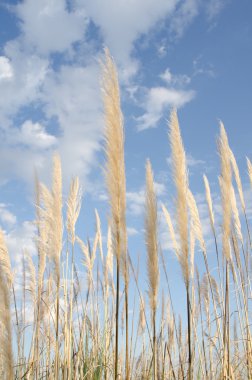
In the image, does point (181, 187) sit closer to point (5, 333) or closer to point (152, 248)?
point (152, 248)

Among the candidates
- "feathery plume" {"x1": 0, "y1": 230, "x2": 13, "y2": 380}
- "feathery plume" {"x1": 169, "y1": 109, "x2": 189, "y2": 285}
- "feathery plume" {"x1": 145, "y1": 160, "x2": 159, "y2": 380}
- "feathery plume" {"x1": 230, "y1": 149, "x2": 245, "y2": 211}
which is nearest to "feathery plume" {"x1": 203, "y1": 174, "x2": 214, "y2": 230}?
"feathery plume" {"x1": 230, "y1": 149, "x2": 245, "y2": 211}

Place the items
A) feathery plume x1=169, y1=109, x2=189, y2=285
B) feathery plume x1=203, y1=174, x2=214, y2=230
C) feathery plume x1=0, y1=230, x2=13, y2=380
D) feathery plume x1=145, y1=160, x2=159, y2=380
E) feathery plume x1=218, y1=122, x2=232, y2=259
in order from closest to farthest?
feathery plume x1=0, y1=230, x2=13, y2=380 < feathery plume x1=145, y1=160, x2=159, y2=380 < feathery plume x1=169, y1=109, x2=189, y2=285 < feathery plume x1=218, y1=122, x2=232, y2=259 < feathery plume x1=203, y1=174, x2=214, y2=230

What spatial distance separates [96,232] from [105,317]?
1039mm

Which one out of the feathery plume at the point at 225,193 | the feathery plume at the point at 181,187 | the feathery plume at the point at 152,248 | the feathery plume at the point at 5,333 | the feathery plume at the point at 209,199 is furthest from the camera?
the feathery plume at the point at 209,199

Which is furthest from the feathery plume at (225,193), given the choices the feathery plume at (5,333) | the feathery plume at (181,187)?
the feathery plume at (5,333)

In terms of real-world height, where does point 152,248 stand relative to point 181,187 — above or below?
below

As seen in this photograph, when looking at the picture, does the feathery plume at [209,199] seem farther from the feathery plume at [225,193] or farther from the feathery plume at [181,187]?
the feathery plume at [181,187]

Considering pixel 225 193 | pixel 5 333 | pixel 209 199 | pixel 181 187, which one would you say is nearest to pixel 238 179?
pixel 209 199

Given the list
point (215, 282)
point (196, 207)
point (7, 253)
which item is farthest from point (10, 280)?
point (215, 282)

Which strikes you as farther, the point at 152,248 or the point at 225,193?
the point at 225,193

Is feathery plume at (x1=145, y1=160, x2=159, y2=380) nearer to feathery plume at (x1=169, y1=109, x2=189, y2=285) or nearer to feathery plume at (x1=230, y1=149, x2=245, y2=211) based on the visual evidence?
feathery plume at (x1=169, y1=109, x2=189, y2=285)

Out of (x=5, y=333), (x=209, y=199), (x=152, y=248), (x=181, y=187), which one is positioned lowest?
(x=5, y=333)

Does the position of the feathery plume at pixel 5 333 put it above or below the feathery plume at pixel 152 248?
below

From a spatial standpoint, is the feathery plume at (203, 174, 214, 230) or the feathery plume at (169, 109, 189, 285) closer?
the feathery plume at (169, 109, 189, 285)
